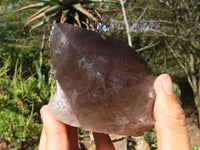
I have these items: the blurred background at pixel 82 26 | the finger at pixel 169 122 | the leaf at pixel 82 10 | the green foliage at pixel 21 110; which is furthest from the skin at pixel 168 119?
the green foliage at pixel 21 110

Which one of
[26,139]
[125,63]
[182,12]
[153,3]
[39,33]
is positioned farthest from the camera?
[39,33]

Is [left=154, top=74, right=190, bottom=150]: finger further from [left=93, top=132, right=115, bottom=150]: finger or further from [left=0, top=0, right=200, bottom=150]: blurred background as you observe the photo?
[left=0, top=0, right=200, bottom=150]: blurred background

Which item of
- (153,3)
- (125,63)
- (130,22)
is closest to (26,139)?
(125,63)

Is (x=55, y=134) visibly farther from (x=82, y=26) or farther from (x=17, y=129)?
(x=82, y=26)

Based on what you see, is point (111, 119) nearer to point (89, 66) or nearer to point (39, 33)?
point (89, 66)

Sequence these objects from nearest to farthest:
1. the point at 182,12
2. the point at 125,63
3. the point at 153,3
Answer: the point at 125,63 < the point at 153,3 < the point at 182,12

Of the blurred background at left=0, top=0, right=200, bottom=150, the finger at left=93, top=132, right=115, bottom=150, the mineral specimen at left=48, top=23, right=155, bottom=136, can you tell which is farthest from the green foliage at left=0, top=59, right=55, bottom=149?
the mineral specimen at left=48, top=23, right=155, bottom=136
